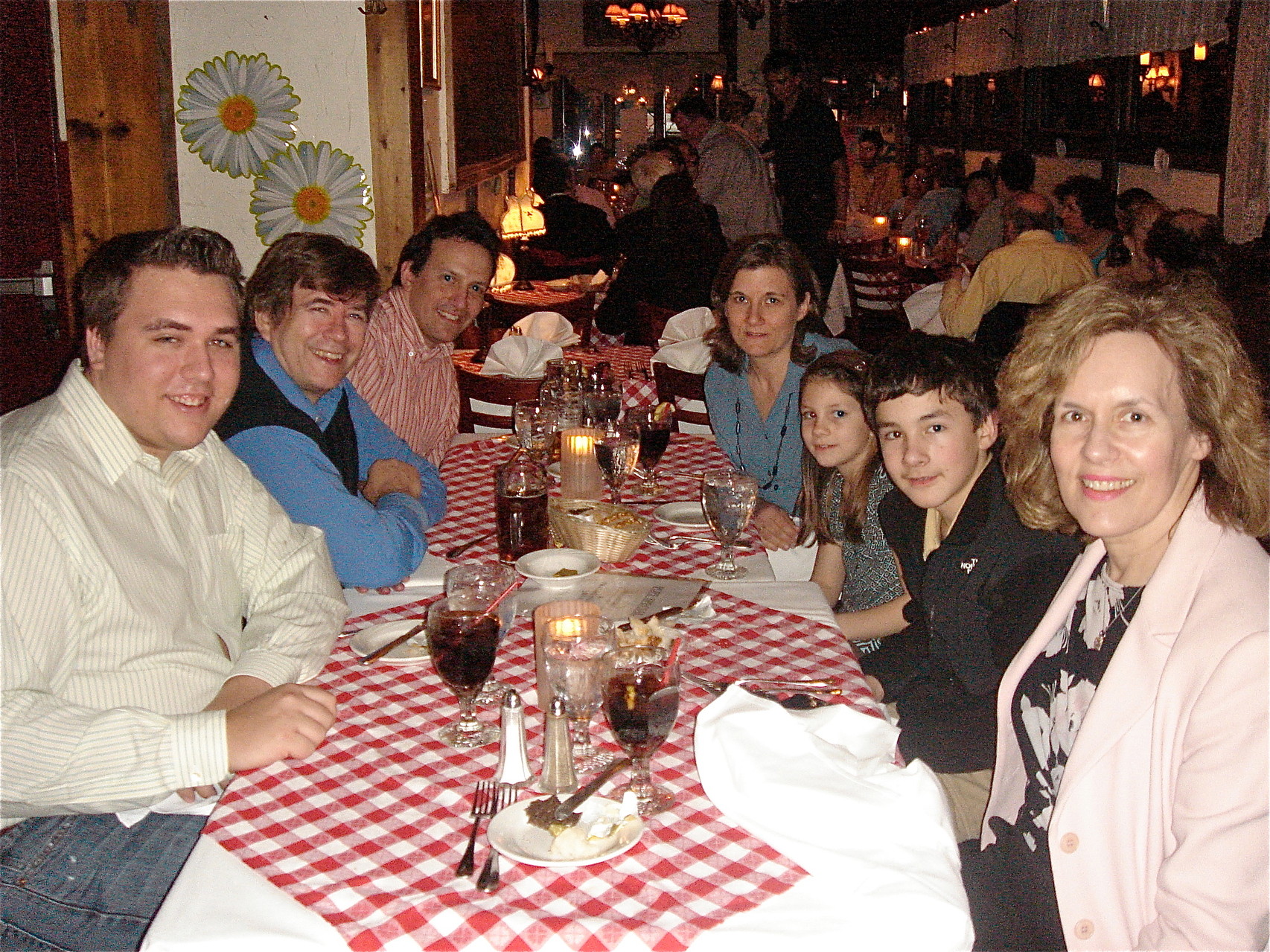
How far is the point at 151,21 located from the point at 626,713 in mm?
3503

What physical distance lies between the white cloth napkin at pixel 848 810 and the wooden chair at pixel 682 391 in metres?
2.57

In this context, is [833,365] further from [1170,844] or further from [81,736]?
[81,736]

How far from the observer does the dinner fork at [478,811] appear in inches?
42.9

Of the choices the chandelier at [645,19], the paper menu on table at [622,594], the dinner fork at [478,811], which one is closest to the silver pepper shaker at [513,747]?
the dinner fork at [478,811]

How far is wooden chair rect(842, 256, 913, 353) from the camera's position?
24.1ft

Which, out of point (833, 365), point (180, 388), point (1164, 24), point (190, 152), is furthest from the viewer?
point (1164, 24)

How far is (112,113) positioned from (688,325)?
220 cm

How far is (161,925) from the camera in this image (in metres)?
1.01

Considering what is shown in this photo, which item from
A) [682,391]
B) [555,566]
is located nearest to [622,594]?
[555,566]

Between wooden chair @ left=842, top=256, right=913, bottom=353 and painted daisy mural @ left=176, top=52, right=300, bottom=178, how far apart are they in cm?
442

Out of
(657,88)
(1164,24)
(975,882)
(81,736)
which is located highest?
(657,88)

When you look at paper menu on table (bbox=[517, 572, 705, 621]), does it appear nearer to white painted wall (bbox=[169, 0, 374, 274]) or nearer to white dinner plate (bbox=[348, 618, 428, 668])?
white dinner plate (bbox=[348, 618, 428, 668])

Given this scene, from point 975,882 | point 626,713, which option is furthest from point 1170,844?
point 626,713

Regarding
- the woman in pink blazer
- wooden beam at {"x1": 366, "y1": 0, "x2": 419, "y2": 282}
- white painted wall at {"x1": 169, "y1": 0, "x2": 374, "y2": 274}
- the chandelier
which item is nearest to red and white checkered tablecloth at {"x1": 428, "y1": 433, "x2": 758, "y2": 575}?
the woman in pink blazer
